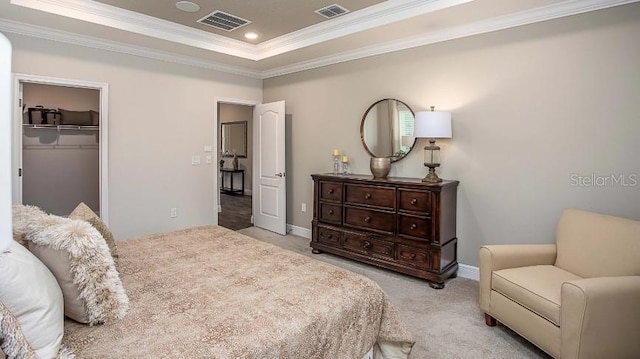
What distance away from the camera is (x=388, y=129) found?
4.27 m

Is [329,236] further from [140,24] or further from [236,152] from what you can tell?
[236,152]

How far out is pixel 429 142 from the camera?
3.85 metres

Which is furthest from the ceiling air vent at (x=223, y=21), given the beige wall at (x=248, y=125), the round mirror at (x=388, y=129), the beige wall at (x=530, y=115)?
the beige wall at (x=248, y=125)

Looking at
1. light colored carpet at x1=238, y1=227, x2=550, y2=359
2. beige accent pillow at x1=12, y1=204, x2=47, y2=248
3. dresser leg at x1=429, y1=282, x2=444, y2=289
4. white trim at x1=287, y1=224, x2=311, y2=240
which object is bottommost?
light colored carpet at x1=238, y1=227, x2=550, y2=359

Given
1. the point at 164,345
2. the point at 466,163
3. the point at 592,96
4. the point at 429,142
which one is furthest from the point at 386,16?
the point at 164,345

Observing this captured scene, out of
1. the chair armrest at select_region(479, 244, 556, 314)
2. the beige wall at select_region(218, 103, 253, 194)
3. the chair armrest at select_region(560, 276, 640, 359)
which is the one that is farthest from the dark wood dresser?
the beige wall at select_region(218, 103, 253, 194)

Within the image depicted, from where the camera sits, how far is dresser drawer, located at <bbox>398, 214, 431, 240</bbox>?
3469 millimetres

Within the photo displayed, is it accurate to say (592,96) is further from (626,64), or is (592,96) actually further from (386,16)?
(386,16)

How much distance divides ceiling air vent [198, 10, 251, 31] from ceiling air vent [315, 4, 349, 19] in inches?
34.0

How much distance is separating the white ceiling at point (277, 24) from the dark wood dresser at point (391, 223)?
1.56m

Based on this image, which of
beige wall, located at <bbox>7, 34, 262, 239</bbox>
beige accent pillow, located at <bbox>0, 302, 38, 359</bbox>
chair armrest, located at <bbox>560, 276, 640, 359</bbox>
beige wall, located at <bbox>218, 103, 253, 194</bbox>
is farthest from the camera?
beige wall, located at <bbox>218, 103, 253, 194</bbox>

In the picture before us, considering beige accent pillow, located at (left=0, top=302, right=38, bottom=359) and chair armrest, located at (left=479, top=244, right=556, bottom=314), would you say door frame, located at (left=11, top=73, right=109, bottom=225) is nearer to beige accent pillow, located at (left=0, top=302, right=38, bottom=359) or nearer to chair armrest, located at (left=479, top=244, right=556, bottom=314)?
beige accent pillow, located at (left=0, top=302, right=38, bottom=359)

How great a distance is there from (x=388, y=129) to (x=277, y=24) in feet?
5.74

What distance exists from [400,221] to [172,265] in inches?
90.7
